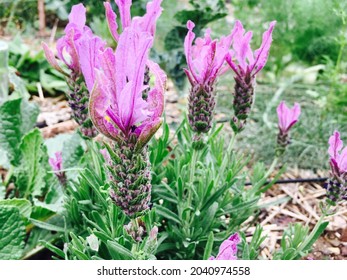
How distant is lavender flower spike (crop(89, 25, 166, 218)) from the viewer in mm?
678

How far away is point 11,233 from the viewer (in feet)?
4.17

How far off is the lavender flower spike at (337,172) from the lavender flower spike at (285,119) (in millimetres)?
261

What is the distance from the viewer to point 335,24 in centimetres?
253

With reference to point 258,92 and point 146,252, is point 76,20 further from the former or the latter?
Answer: point 258,92

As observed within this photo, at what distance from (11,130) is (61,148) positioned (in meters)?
0.18

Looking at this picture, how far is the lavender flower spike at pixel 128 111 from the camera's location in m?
0.68

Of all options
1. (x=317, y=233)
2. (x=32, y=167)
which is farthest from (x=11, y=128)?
(x=317, y=233)

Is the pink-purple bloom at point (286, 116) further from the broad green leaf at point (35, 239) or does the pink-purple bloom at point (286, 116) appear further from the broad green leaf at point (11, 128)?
the broad green leaf at point (11, 128)

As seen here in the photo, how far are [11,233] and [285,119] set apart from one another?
0.77 m

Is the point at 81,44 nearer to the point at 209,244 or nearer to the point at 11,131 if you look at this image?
the point at 209,244

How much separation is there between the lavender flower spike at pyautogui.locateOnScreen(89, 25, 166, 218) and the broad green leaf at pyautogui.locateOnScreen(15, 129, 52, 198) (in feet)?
2.56

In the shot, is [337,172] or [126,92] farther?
[337,172]

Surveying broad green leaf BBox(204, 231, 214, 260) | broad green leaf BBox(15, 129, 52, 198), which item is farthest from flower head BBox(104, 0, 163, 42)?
broad green leaf BBox(15, 129, 52, 198)

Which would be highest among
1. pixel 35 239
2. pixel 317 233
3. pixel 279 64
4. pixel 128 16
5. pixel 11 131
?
pixel 128 16
